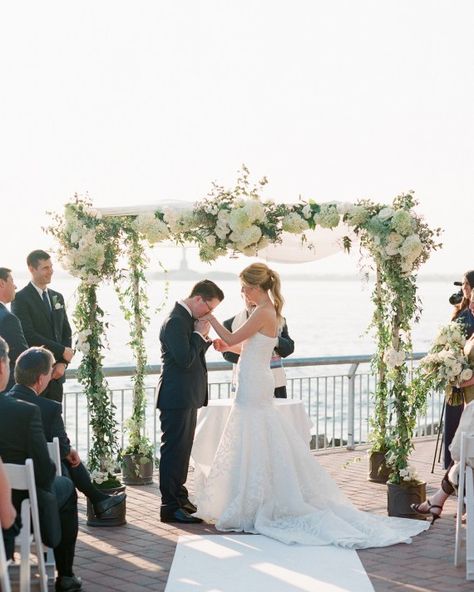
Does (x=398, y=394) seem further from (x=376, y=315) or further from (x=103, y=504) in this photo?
(x=103, y=504)

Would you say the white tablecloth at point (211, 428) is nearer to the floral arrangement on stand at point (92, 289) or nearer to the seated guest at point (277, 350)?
the seated guest at point (277, 350)

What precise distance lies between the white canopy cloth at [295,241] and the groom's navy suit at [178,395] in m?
0.99

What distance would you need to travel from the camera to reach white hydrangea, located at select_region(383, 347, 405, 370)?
8.76m

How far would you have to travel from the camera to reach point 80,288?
8820 millimetres

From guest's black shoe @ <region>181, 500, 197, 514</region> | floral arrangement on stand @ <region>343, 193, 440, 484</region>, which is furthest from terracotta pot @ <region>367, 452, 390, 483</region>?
guest's black shoe @ <region>181, 500, 197, 514</region>

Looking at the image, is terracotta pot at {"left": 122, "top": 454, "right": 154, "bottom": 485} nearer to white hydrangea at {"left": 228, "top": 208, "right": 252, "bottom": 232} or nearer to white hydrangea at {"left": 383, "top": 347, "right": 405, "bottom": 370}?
white hydrangea at {"left": 383, "top": 347, "right": 405, "bottom": 370}

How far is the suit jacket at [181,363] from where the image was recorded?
8297 mm

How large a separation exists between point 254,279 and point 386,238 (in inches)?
46.9

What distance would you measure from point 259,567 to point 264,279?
257 centimetres

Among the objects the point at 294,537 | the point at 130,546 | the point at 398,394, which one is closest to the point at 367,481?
the point at 398,394

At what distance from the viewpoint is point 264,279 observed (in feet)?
28.1

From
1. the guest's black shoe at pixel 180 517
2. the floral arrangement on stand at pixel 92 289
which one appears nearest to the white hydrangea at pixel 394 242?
the floral arrangement on stand at pixel 92 289

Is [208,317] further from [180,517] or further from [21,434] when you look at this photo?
[21,434]

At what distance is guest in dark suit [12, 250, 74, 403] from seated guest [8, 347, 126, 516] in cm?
140
